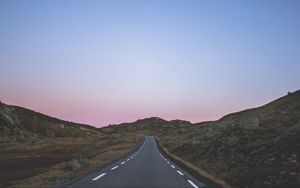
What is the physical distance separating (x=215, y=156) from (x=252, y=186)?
14.5m

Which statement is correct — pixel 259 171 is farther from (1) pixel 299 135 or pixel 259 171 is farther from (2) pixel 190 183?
(1) pixel 299 135

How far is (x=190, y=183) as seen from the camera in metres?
16.9

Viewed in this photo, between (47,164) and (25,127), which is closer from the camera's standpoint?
(47,164)

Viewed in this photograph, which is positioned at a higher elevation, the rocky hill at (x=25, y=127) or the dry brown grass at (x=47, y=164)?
the rocky hill at (x=25, y=127)

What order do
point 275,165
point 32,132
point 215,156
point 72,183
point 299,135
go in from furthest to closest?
1. point 32,132
2. point 215,156
3. point 299,135
4. point 275,165
5. point 72,183

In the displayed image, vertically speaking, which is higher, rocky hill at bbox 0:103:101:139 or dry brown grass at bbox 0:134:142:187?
rocky hill at bbox 0:103:101:139

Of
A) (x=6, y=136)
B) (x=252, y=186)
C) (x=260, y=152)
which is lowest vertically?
(x=252, y=186)

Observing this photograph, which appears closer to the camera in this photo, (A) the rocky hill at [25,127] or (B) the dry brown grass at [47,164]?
(B) the dry brown grass at [47,164]

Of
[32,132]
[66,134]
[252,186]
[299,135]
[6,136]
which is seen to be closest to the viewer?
[252,186]

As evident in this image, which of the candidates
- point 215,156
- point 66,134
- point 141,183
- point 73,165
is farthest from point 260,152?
point 66,134

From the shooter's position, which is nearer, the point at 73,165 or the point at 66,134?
the point at 73,165

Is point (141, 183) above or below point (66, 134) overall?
below

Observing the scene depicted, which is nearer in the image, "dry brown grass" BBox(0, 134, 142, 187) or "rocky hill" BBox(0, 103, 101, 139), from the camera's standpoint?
"dry brown grass" BBox(0, 134, 142, 187)

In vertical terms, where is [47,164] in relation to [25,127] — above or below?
below
